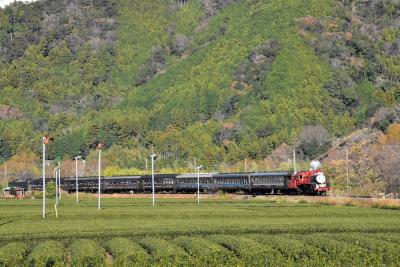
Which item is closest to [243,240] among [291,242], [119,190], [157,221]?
[291,242]

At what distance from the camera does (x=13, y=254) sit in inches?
2013

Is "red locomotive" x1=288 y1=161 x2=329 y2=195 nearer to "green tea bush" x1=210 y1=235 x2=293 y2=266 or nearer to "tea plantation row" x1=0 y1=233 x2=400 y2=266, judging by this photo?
"tea plantation row" x1=0 y1=233 x2=400 y2=266

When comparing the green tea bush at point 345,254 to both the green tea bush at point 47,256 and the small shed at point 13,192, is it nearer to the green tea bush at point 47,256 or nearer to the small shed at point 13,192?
the green tea bush at point 47,256

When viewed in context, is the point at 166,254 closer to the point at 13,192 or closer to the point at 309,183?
the point at 309,183

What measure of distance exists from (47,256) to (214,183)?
9683 centimetres

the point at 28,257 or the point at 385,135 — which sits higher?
the point at 385,135

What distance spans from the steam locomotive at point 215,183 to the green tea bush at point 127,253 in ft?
204

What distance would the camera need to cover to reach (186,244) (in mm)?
56906

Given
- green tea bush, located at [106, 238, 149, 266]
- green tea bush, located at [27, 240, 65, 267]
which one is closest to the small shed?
green tea bush, located at [106, 238, 149, 266]

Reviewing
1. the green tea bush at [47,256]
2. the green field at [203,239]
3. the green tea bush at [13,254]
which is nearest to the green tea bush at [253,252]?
the green field at [203,239]

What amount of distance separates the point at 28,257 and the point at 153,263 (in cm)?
777

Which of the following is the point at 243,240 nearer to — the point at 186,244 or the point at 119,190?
the point at 186,244

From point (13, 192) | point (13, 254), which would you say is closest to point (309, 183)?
point (13, 192)

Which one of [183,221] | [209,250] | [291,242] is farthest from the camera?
[183,221]
